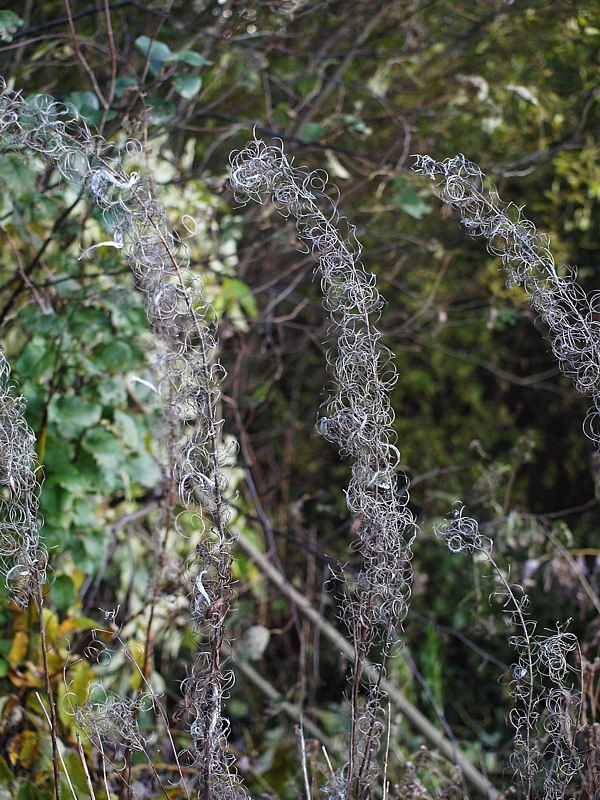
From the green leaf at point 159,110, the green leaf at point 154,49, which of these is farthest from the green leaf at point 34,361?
the green leaf at point 154,49

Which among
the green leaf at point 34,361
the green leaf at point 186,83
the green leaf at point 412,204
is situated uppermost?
the green leaf at point 186,83

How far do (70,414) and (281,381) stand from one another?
1.92m

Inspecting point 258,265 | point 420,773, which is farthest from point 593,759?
point 258,265

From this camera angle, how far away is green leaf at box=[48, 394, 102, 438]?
139cm

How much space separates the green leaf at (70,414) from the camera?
139 centimetres

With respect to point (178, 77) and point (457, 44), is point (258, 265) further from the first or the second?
point (178, 77)

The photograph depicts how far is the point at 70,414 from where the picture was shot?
140cm

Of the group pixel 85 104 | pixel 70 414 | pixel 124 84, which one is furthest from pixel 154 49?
pixel 70 414

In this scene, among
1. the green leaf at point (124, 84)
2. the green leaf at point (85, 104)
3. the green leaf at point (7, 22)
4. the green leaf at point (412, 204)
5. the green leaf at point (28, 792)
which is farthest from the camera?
the green leaf at point (412, 204)

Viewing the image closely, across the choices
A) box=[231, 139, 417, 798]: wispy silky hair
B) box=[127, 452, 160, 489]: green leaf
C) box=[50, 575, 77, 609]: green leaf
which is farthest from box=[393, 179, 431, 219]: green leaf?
box=[50, 575, 77, 609]: green leaf

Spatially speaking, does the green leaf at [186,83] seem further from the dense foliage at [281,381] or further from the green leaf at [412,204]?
the green leaf at [412,204]

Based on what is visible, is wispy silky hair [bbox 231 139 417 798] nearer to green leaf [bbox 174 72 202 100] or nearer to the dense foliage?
the dense foliage

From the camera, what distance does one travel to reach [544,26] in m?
2.42

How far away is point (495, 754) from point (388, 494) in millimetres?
1693
